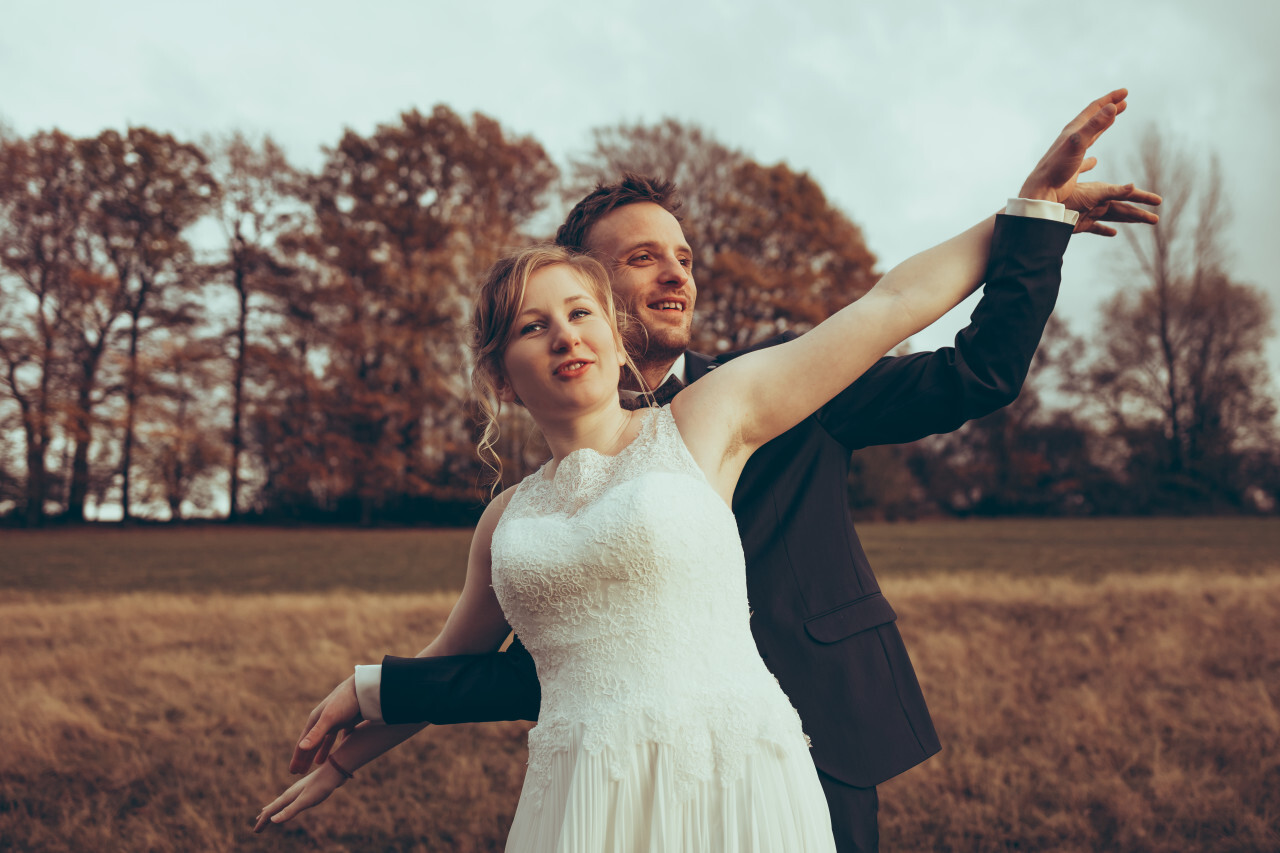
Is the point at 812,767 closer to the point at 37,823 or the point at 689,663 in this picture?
the point at 689,663

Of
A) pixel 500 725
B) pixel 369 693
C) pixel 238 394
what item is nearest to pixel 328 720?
pixel 369 693

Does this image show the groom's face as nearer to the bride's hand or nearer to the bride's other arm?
the bride's other arm

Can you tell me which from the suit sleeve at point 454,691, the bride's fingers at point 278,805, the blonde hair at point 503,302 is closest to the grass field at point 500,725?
the bride's fingers at point 278,805

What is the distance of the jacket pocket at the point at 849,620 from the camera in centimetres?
199

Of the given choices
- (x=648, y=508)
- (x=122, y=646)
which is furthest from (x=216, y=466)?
(x=648, y=508)

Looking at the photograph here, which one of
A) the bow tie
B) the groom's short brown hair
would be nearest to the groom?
the bow tie

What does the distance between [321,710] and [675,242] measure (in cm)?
181

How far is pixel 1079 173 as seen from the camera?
185 centimetres

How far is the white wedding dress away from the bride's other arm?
0.35 m

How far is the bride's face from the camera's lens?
1915mm

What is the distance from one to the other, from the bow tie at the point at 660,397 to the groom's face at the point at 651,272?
0.90 feet

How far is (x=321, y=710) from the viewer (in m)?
2.17

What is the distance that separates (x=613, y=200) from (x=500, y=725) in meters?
5.30

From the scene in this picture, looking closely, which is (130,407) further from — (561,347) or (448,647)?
(561,347)
